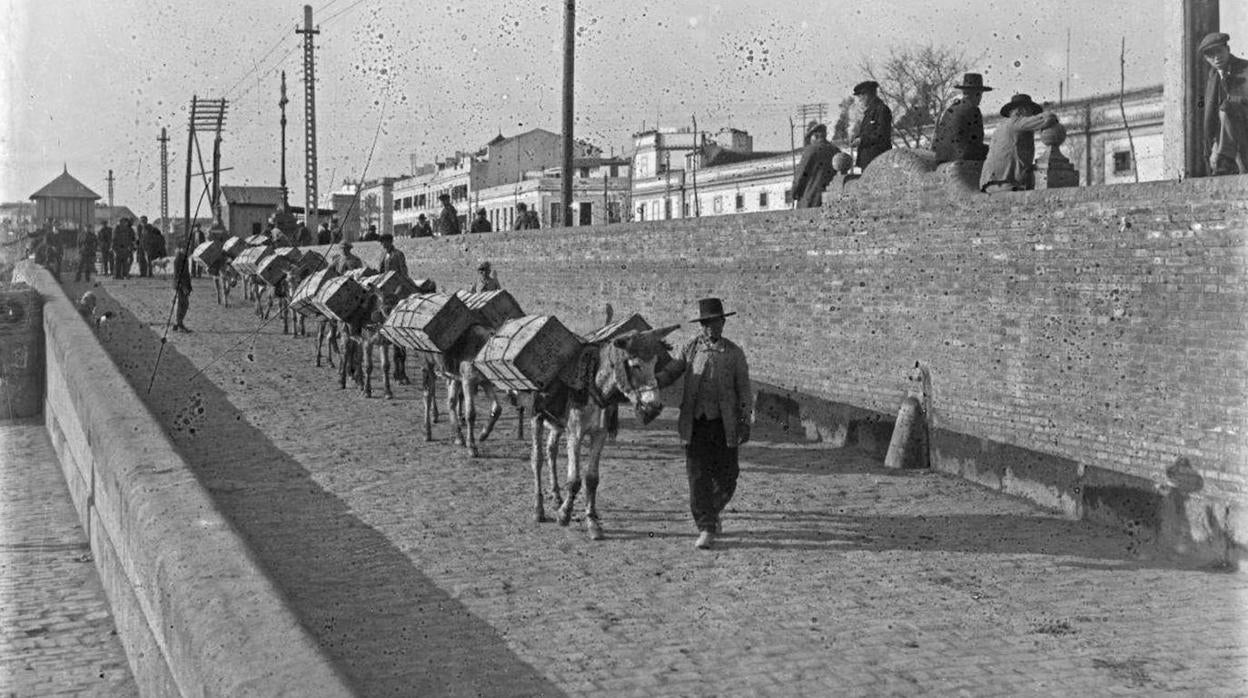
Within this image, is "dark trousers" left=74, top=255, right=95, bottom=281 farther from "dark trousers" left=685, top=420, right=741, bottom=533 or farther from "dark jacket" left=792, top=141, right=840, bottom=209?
"dark trousers" left=685, top=420, right=741, bottom=533

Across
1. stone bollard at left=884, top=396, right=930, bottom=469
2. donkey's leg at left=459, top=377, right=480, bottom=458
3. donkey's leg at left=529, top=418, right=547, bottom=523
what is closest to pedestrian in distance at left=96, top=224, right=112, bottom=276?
donkey's leg at left=459, top=377, right=480, bottom=458

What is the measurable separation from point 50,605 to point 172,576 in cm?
500

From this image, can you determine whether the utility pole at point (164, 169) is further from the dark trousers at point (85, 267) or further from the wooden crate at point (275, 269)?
the wooden crate at point (275, 269)

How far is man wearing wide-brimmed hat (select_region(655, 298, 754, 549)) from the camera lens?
9875mm

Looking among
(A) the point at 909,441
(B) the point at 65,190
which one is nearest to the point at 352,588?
(A) the point at 909,441

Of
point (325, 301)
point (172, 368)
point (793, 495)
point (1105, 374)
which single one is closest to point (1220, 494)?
point (1105, 374)

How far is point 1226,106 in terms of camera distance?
11.7 metres

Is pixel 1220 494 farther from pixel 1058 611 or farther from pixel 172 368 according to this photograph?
pixel 172 368

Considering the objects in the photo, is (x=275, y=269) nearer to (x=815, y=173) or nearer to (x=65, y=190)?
(x=815, y=173)

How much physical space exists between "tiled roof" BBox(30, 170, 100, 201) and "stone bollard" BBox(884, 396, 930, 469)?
53337 millimetres

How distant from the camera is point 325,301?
1797 centimetres

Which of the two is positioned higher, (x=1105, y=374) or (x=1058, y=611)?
(x=1105, y=374)

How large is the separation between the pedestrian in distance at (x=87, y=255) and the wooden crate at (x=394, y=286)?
25.5m

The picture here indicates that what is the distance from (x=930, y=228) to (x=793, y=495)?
142 inches
